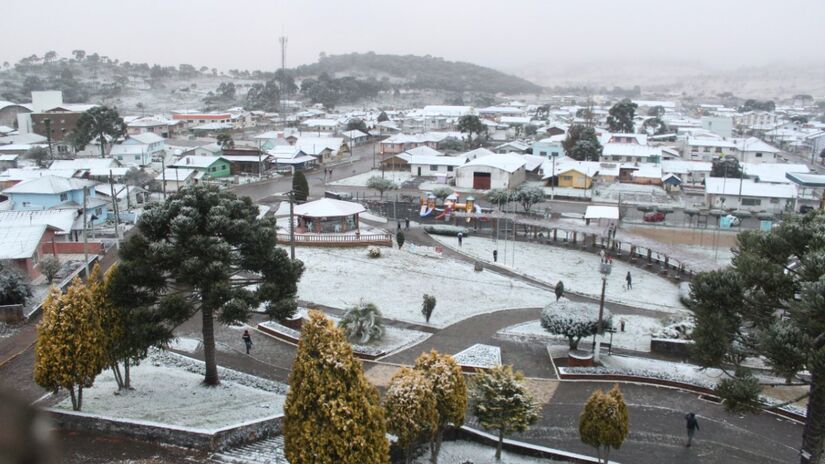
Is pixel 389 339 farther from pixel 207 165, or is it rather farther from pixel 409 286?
pixel 207 165

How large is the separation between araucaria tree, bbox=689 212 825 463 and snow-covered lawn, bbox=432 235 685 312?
41.8ft

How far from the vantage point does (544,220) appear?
36.5 metres

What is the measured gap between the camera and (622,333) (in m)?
22.5

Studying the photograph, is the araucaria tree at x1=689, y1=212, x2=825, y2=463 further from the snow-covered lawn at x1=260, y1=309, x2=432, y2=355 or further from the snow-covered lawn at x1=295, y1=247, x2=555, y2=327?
the snow-covered lawn at x1=295, y1=247, x2=555, y2=327

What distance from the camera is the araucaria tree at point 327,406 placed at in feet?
33.7

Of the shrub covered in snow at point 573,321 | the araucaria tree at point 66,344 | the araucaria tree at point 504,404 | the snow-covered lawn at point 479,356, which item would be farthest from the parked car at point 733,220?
the araucaria tree at point 66,344

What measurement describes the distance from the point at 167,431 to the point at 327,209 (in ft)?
69.3

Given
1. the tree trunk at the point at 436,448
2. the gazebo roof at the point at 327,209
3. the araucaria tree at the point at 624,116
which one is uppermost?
the araucaria tree at the point at 624,116

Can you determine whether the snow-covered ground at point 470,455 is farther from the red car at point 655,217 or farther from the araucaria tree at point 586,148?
the araucaria tree at point 586,148

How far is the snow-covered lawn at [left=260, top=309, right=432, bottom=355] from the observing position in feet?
66.5

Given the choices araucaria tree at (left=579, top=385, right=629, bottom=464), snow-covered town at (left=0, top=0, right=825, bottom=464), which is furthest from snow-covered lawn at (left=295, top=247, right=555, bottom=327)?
araucaria tree at (left=579, top=385, right=629, bottom=464)

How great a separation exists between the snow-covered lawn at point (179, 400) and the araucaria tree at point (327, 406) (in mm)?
3769

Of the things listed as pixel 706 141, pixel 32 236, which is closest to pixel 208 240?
pixel 32 236

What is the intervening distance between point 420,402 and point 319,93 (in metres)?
122
